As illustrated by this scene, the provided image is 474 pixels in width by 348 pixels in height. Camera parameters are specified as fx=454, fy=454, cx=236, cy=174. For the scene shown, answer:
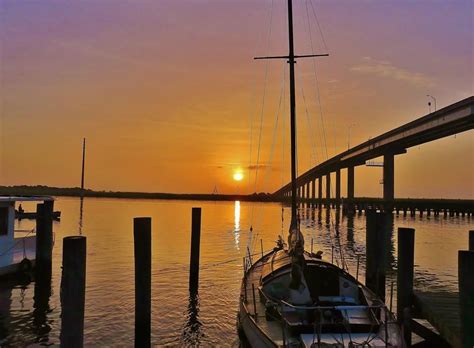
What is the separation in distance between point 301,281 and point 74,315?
228 inches

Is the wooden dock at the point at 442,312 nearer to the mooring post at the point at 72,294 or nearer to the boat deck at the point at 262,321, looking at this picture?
the boat deck at the point at 262,321

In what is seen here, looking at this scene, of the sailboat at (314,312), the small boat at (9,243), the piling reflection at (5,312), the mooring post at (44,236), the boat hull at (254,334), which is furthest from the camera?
the small boat at (9,243)

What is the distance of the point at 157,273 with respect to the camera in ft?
92.4

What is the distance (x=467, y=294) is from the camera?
31.6 feet

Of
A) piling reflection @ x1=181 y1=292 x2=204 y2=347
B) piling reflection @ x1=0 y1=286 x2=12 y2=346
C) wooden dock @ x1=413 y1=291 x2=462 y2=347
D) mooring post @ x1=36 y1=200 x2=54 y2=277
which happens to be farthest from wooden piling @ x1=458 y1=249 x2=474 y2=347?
mooring post @ x1=36 y1=200 x2=54 y2=277

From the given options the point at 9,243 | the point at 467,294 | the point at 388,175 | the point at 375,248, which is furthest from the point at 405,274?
the point at 388,175

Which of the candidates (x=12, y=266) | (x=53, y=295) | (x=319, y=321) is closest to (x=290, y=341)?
(x=319, y=321)

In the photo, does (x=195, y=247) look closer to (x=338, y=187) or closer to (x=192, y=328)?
(x=192, y=328)

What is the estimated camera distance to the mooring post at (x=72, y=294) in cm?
932

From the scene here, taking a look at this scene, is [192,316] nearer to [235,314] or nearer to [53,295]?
[235,314]

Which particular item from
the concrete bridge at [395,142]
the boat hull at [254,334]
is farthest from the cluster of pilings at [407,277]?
the concrete bridge at [395,142]

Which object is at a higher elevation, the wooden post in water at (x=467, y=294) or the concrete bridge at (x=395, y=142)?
the concrete bridge at (x=395, y=142)

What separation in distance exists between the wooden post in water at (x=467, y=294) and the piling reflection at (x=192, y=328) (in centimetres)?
878

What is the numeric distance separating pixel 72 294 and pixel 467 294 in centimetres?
829
